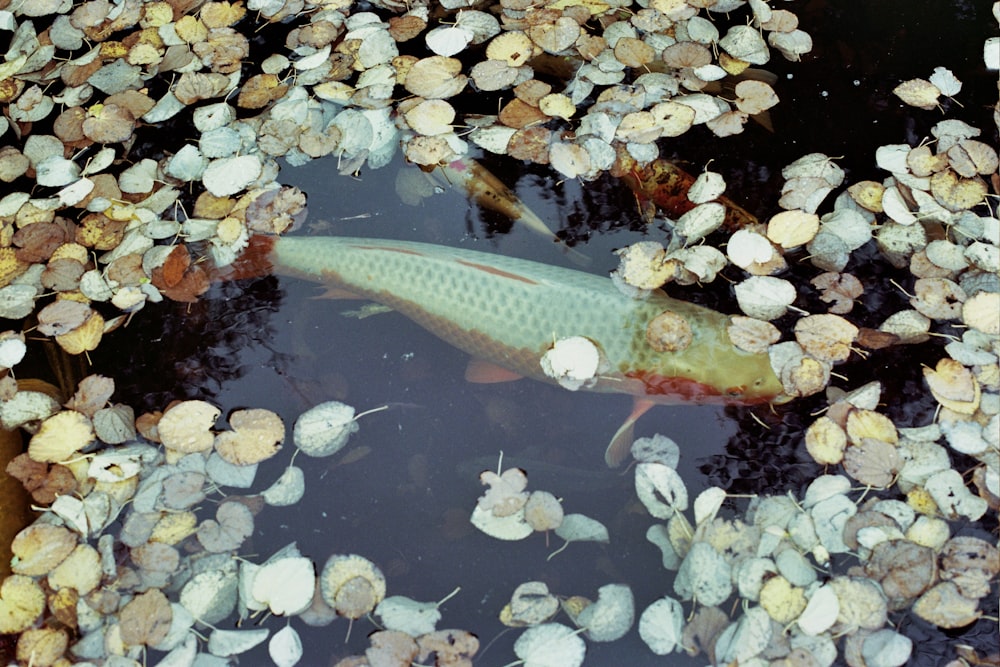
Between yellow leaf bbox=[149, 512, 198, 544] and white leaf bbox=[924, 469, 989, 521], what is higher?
white leaf bbox=[924, 469, 989, 521]

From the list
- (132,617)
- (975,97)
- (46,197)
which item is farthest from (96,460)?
(975,97)

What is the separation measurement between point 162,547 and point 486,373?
1194mm

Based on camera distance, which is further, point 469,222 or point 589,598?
point 469,222

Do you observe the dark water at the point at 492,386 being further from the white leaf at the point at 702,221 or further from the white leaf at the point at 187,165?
the white leaf at the point at 187,165

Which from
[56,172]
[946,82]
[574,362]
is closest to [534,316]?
[574,362]

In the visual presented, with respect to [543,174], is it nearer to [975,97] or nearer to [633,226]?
[633,226]

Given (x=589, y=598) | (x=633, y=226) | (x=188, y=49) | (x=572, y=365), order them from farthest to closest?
(x=188, y=49) → (x=633, y=226) → (x=572, y=365) → (x=589, y=598)

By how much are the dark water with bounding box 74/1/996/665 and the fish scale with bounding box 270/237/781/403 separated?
0.09m

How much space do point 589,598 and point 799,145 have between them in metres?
1.90

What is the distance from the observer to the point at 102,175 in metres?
3.12

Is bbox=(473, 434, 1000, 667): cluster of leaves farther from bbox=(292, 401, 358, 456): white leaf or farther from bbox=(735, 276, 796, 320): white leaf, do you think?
bbox=(292, 401, 358, 456): white leaf

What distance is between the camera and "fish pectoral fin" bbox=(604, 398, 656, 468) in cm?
251

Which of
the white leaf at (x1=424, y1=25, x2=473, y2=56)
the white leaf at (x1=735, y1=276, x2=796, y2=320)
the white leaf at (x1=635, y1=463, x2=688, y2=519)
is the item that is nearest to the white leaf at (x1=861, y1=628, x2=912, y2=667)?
A: the white leaf at (x1=635, y1=463, x2=688, y2=519)

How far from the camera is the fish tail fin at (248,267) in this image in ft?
9.57
